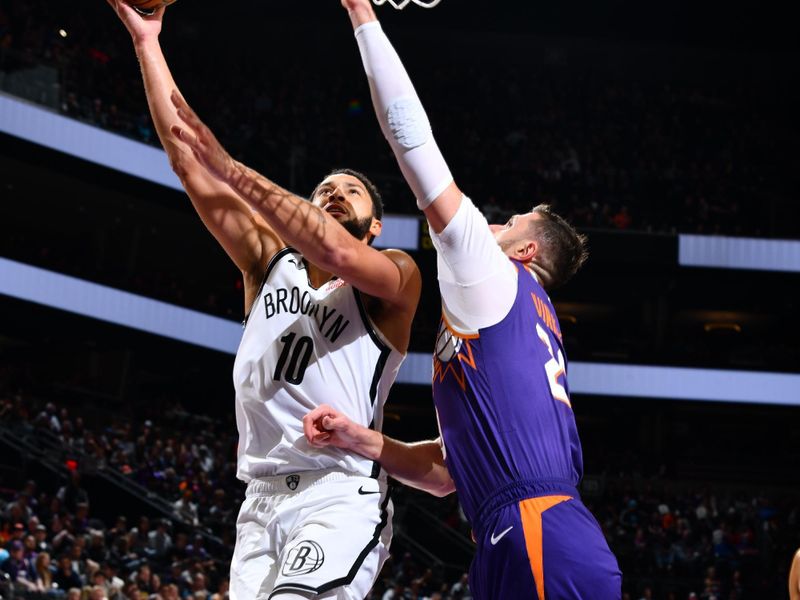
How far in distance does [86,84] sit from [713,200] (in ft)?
50.6

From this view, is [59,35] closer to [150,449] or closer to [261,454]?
[150,449]

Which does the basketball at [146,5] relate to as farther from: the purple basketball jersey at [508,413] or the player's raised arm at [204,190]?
the purple basketball jersey at [508,413]

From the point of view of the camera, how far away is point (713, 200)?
84.9 ft

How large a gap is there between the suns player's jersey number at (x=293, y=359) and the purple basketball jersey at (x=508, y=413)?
0.81 meters

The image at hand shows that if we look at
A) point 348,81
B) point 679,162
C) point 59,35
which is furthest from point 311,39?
point 679,162

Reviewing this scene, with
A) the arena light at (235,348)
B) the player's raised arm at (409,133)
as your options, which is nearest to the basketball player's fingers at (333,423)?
the player's raised arm at (409,133)

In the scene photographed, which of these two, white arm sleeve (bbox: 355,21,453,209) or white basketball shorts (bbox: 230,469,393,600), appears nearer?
white arm sleeve (bbox: 355,21,453,209)

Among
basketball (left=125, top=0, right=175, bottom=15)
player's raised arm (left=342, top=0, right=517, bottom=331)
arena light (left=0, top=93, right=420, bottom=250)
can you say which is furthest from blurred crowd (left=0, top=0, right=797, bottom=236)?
player's raised arm (left=342, top=0, right=517, bottom=331)

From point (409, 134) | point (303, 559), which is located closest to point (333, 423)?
point (303, 559)

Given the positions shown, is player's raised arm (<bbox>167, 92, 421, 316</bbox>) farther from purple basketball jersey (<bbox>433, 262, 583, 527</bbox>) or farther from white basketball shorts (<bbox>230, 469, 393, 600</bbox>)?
white basketball shorts (<bbox>230, 469, 393, 600</bbox>)

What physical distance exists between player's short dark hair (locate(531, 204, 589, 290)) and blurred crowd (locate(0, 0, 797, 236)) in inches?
765

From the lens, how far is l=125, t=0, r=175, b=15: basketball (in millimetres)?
4137

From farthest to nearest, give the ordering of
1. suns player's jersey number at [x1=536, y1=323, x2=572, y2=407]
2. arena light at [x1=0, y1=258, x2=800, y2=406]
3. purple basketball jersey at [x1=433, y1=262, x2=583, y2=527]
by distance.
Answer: arena light at [x1=0, y1=258, x2=800, y2=406] → suns player's jersey number at [x1=536, y1=323, x2=572, y2=407] → purple basketball jersey at [x1=433, y1=262, x2=583, y2=527]

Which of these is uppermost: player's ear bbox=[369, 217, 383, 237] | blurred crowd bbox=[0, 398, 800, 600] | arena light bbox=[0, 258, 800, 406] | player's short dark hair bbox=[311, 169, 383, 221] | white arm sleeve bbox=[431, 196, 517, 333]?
arena light bbox=[0, 258, 800, 406]
